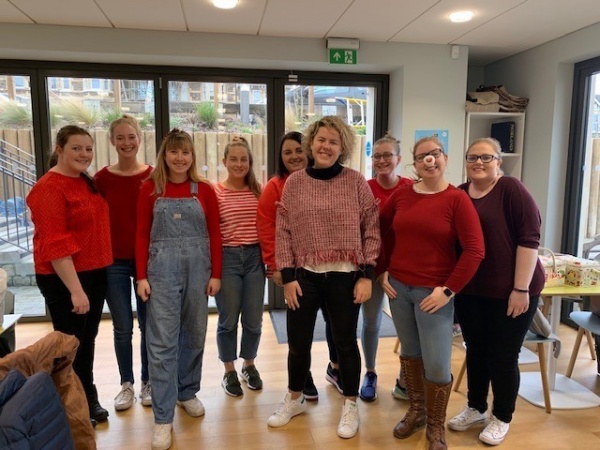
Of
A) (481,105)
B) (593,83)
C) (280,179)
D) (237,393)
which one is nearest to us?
(280,179)

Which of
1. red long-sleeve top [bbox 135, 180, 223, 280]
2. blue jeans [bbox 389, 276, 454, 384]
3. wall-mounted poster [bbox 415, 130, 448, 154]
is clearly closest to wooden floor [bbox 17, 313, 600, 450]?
blue jeans [bbox 389, 276, 454, 384]

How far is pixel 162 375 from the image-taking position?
6.75 ft

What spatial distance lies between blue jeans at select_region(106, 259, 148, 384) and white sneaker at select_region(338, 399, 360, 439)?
108 centimetres

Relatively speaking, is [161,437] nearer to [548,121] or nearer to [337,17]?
[337,17]

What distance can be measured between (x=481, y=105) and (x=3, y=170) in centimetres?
391

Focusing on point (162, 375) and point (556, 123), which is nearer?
point (162, 375)

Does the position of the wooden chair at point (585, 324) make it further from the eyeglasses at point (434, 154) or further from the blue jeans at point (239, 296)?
the blue jeans at point (239, 296)

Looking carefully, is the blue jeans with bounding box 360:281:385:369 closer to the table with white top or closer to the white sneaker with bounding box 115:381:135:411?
the table with white top

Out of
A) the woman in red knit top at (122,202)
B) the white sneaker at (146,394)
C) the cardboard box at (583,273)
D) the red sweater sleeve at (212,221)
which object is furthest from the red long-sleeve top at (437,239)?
the white sneaker at (146,394)

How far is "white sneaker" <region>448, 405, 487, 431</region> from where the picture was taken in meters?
2.22

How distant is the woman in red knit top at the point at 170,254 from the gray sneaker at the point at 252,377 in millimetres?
597

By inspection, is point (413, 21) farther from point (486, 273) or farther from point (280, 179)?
point (486, 273)

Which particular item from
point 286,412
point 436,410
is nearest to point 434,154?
point 436,410

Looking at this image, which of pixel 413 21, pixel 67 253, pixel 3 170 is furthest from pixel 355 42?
pixel 3 170
